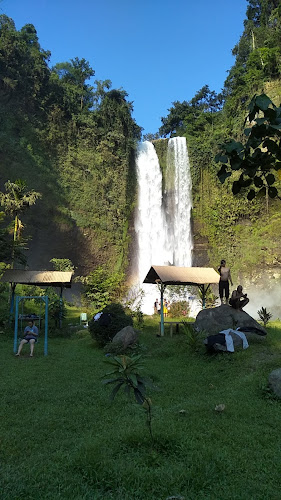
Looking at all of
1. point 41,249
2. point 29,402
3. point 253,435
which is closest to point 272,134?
point 253,435

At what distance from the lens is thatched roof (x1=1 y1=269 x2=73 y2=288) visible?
1505 cm

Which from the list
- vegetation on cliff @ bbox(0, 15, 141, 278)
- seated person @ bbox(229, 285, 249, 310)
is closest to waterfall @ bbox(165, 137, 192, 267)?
vegetation on cliff @ bbox(0, 15, 141, 278)

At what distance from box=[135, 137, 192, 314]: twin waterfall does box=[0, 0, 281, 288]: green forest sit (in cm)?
77

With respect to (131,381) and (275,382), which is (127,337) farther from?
(131,381)

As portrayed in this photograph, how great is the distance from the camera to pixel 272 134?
205 centimetres

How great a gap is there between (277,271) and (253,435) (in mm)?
24341

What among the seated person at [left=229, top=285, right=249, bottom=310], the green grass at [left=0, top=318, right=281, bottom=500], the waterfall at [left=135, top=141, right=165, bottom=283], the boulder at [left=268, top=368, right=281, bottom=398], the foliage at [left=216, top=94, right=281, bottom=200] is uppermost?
the waterfall at [left=135, top=141, right=165, bottom=283]

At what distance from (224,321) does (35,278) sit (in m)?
8.17

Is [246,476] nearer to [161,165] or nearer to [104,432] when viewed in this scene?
[104,432]

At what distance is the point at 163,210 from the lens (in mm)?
32781

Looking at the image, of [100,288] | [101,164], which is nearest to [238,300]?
Answer: [100,288]

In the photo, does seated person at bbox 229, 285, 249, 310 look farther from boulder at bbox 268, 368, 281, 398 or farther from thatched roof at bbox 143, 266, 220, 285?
boulder at bbox 268, 368, 281, 398

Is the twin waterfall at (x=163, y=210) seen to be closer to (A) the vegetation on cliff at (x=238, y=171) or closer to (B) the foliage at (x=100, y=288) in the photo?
(A) the vegetation on cliff at (x=238, y=171)

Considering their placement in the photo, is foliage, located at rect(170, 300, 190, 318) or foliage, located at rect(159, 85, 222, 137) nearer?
foliage, located at rect(170, 300, 190, 318)
